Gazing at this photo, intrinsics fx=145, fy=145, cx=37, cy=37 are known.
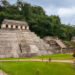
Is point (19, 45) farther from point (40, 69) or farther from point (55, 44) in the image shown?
point (55, 44)

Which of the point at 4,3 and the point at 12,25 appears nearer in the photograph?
the point at 12,25

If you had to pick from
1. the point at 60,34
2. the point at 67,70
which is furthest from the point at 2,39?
the point at 60,34

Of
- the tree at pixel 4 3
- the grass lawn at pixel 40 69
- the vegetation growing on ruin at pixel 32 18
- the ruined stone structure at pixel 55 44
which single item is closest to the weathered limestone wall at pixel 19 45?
the ruined stone structure at pixel 55 44

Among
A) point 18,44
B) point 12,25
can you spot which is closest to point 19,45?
point 18,44

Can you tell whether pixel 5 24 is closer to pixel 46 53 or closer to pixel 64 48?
pixel 46 53

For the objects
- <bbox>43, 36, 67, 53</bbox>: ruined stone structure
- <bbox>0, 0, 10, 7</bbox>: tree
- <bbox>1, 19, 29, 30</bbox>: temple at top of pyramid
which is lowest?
<bbox>43, 36, 67, 53</bbox>: ruined stone structure

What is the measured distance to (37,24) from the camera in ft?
190

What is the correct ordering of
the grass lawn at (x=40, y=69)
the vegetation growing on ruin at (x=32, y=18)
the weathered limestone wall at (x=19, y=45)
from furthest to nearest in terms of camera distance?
the vegetation growing on ruin at (x=32, y=18) < the weathered limestone wall at (x=19, y=45) < the grass lawn at (x=40, y=69)

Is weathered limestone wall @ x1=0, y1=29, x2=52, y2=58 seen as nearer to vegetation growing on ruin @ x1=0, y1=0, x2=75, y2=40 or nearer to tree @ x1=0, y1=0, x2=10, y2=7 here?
vegetation growing on ruin @ x1=0, y1=0, x2=75, y2=40

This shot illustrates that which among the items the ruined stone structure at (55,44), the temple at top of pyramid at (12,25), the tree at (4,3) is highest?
the tree at (4,3)

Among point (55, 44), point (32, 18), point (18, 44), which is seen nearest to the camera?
point (18, 44)

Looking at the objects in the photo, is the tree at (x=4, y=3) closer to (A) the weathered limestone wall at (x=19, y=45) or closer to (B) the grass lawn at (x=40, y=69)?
(A) the weathered limestone wall at (x=19, y=45)

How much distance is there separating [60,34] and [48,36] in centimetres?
869

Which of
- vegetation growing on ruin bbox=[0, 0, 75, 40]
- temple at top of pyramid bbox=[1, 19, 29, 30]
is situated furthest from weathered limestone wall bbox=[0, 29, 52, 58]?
vegetation growing on ruin bbox=[0, 0, 75, 40]
